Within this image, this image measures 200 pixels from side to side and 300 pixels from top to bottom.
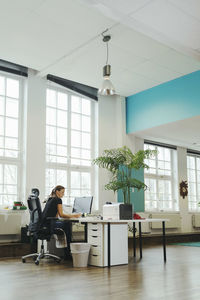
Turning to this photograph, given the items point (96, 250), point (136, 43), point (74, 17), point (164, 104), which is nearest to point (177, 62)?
point (136, 43)

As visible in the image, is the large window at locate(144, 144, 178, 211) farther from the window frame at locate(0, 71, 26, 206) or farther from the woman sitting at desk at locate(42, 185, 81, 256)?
the woman sitting at desk at locate(42, 185, 81, 256)

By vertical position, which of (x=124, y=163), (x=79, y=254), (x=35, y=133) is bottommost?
(x=79, y=254)

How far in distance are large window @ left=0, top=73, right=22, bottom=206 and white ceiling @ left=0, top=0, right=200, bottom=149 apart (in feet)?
2.11

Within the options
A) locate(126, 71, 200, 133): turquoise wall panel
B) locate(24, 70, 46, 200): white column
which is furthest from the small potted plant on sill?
locate(24, 70, 46, 200): white column

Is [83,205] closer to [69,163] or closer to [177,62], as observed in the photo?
[69,163]

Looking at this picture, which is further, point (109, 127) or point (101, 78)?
point (109, 127)

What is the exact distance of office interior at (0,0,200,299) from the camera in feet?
16.8

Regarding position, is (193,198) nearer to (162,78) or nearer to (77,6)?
(162,78)

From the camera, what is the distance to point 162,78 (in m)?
7.75

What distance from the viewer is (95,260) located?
5.26 m

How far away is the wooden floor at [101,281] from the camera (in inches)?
134

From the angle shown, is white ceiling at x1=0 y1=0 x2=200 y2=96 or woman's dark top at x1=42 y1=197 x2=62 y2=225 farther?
woman's dark top at x1=42 y1=197 x2=62 y2=225

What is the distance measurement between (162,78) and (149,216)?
3.63 metres

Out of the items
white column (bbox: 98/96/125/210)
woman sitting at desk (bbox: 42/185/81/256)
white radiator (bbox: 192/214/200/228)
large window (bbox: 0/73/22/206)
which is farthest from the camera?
→ white radiator (bbox: 192/214/200/228)
